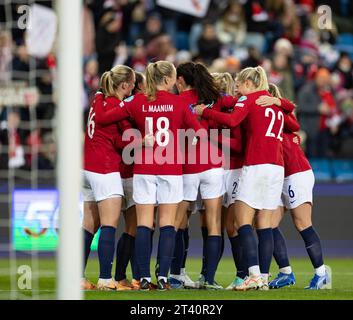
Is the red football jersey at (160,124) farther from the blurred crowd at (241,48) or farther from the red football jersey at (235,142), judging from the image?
the blurred crowd at (241,48)

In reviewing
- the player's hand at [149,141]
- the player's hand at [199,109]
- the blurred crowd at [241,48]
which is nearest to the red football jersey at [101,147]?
the player's hand at [149,141]

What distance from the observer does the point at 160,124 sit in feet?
32.9

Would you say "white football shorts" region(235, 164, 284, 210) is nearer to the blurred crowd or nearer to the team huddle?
the team huddle

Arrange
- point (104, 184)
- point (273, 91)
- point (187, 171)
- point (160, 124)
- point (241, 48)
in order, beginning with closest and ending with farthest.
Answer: point (160, 124)
point (104, 184)
point (187, 171)
point (273, 91)
point (241, 48)

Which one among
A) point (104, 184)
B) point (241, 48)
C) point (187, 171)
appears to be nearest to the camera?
point (104, 184)

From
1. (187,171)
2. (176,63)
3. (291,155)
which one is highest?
(176,63)

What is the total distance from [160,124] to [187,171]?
0.61 metres

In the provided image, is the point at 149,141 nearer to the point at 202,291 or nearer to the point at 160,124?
the point at 160,124

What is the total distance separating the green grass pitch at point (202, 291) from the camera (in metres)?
9.39

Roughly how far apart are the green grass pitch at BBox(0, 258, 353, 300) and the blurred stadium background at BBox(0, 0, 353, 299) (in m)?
0.36

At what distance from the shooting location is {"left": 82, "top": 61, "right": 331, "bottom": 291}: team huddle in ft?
32.9

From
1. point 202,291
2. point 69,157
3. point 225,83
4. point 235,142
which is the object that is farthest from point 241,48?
point 69,157

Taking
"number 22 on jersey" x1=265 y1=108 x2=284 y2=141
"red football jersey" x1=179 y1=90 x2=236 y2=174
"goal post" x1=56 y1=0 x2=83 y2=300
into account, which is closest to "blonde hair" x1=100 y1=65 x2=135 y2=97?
"red football jersey" x1=179 y1=90 x2=236 y2=174
